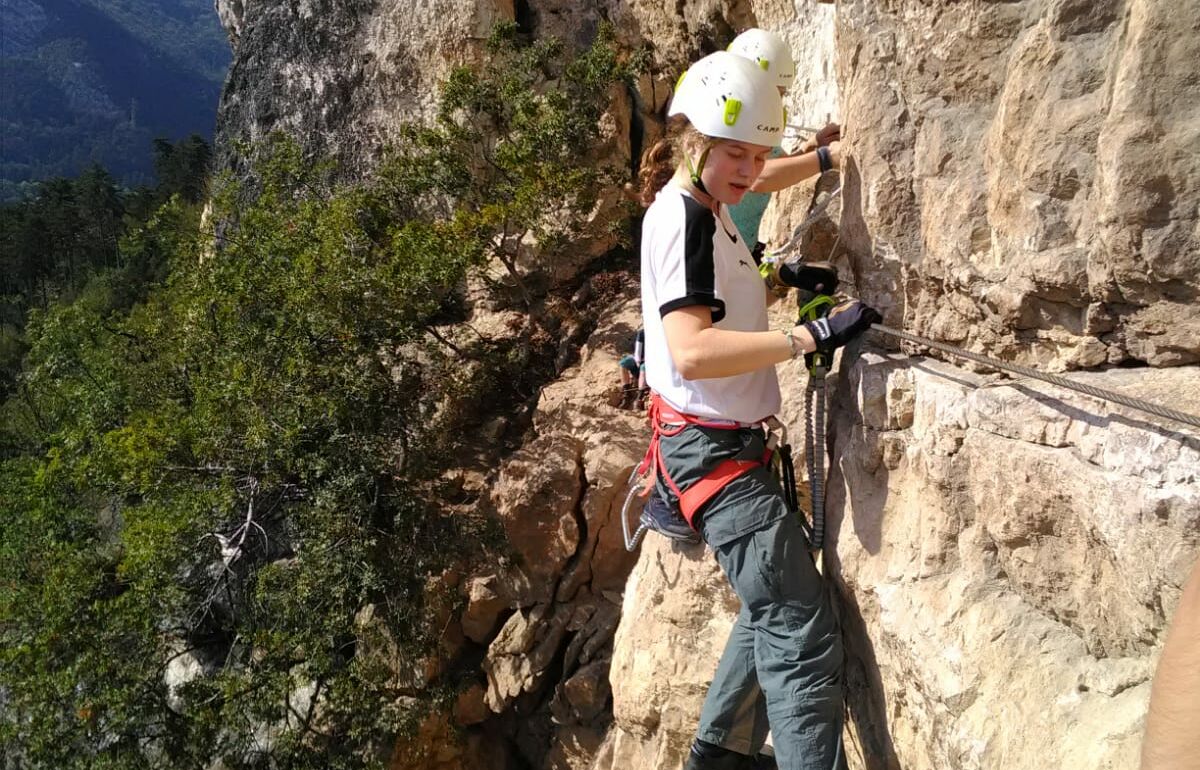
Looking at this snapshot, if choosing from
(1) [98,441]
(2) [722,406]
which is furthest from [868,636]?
(1) [98,441]

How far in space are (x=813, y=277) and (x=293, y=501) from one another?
4996 mm

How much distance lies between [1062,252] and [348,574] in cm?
493

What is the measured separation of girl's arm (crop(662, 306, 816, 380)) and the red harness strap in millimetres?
330

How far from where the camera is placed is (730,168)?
217 cm

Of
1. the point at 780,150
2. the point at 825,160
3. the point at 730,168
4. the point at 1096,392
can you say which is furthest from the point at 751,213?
the point at 1096,392

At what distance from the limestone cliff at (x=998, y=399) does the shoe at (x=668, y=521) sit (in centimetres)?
47

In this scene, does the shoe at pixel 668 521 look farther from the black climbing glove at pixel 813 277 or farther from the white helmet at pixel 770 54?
the white helmet at pixel 770 54

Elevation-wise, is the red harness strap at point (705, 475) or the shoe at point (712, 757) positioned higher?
the red harness strap at point (705, 475)

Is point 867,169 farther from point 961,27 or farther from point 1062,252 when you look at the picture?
point 1062,252

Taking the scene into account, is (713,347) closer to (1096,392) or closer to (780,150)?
(1096,392)

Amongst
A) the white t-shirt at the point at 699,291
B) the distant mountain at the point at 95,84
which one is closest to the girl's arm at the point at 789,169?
the white t-shirt at the point at 699,291

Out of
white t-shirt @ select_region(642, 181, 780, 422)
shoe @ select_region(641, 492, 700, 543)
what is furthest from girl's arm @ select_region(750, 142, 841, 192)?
shoe @ select_region(641, 492, 700, 543)

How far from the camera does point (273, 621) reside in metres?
5.71

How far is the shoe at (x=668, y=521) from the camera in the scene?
2.57 metres
